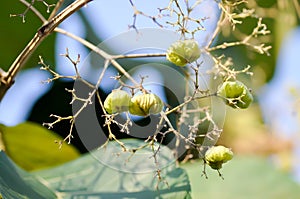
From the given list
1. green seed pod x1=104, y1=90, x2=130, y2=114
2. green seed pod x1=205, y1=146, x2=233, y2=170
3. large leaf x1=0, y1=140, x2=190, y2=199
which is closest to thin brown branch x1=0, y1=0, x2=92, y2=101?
green seed pod x1=104, y1=90, x2=130, y2=114

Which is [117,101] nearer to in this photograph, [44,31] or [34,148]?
[44,31]

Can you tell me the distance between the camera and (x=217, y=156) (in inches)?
46.3

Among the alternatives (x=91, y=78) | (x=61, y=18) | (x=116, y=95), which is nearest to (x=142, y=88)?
(x=116, y=95)

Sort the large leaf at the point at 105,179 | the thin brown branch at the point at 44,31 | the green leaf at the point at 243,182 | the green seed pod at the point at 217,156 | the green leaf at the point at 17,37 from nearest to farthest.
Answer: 1. the thin brown branch at the point at 44,31
2. the green seed pod at the point at 217,156
3. the large leaf at the point at 105,179
4. the green leaf at the point at 243,182
5. the green leaf at the point at 17,37

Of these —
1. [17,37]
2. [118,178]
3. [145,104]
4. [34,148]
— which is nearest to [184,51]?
[145,104]

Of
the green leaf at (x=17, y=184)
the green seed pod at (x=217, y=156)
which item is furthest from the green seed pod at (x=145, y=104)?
the green leaf at (x=17, y=184)

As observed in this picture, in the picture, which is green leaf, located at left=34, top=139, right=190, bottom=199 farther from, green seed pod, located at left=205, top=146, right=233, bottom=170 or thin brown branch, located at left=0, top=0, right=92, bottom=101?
thin brown branch, located at left=0, top=0, right=92, bottom=101

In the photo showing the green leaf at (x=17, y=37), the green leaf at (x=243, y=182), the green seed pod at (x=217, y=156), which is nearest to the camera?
the green seed pod at (x=217, y=156)

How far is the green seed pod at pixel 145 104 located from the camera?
1156 millimetres

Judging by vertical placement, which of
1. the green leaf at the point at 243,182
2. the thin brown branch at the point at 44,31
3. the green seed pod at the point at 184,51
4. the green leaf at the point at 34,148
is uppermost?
the thin brown branch at the point at 44,31

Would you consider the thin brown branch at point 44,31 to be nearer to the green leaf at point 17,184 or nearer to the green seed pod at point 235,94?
the green leaf at point 17,184

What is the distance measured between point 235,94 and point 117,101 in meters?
0.25

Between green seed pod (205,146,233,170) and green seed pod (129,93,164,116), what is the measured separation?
139mm

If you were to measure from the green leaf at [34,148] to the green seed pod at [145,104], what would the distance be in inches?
27.6
